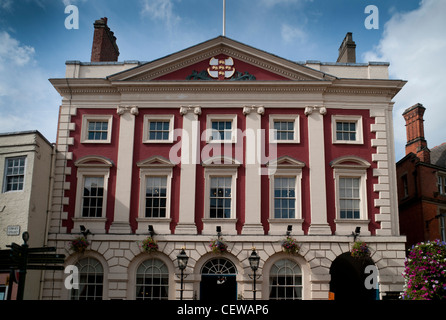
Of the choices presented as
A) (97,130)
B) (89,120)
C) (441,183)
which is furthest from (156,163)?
(441,183)

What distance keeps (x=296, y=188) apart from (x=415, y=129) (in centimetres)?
1463

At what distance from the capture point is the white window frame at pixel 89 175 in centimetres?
2556

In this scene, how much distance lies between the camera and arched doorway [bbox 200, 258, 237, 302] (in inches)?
973

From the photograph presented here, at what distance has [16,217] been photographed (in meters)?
23.8

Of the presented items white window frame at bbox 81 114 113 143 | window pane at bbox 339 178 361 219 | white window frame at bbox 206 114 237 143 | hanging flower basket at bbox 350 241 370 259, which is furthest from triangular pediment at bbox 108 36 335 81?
hanging flower basket at bbox 350 241 370 259

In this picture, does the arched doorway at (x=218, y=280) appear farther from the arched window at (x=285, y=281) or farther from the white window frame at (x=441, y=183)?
the white window frame at (x=441, y=183)

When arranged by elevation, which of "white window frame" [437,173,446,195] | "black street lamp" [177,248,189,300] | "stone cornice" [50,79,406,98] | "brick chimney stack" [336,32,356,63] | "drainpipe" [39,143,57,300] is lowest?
"black street lamp" [177,248,189,300]

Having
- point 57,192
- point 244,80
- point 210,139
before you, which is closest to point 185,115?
point 210,139

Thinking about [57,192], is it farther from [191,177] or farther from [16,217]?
[191,177]

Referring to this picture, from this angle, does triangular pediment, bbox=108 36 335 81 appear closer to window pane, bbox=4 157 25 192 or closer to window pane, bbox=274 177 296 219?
window pane, bbox=274 177 296 219

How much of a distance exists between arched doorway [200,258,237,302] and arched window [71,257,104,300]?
498 cm

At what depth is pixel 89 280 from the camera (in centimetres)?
2500

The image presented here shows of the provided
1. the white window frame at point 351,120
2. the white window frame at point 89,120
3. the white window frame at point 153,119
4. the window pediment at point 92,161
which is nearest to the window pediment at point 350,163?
the white window frame at point 351,120

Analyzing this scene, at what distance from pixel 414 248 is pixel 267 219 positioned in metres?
9.65
